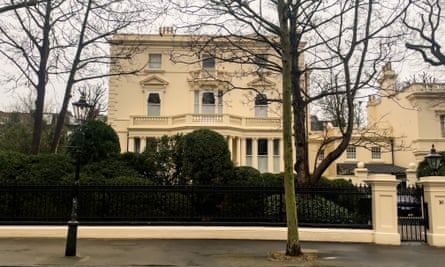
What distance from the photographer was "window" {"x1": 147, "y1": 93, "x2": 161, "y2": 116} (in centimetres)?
3139

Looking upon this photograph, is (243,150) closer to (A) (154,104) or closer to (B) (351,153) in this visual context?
(A) (154,104)

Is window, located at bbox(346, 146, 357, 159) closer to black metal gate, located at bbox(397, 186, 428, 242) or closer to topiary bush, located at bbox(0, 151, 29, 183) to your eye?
black metal gate, located at bbox(397, 186, 428, 242)

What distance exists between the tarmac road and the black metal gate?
0.92m

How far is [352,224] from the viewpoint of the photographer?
37.0 feet

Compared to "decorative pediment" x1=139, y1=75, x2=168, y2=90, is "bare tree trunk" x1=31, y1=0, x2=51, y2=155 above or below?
below

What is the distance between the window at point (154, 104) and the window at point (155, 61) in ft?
7.73

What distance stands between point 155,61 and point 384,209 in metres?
24.8

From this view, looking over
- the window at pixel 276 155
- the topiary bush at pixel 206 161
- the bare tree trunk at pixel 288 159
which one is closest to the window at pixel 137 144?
the window at pixel 276 155

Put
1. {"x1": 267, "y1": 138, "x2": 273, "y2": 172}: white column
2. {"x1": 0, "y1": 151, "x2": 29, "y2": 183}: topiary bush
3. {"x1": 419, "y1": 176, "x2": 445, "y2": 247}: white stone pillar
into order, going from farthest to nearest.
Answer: {"x1": 267, "y1": 138, "x2": 273, "y2": 172}: white column, {"x1": 0, "y1": 151, "x2": 29, "y2": 183}: topiary bush, {"x1": 419, "y1": 176, "x2": 445, "y2": 247}: white stone pillar

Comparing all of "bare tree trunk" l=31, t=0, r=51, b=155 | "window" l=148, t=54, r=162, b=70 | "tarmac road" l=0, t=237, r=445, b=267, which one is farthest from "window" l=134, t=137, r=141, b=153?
"tarmac road" l=0, t=237, r=445, b=267

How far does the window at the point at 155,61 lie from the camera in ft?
104

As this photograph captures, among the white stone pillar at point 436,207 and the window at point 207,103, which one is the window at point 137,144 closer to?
the window at point 207,103

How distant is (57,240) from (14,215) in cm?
195

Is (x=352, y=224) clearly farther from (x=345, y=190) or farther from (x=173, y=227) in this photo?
(x=173, y=227)
